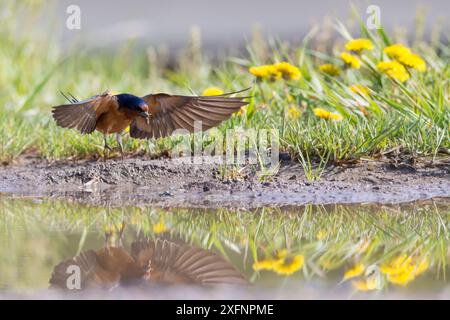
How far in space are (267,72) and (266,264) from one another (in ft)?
8.14

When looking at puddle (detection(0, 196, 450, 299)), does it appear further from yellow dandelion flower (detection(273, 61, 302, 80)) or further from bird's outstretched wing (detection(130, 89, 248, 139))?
yellow dandelion flower (detection(273, 61, 302, 80))

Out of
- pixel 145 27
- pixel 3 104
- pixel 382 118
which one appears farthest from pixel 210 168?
pixel 145 27

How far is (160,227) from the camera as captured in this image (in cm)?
416

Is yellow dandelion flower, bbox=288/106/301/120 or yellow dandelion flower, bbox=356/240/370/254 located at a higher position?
yellow dandelion flower, bbox=288/106/301/120

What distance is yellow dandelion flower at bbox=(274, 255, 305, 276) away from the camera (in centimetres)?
331

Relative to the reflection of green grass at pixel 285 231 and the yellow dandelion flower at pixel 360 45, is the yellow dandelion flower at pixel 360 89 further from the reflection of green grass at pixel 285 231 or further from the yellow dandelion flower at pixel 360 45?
the reflection of green grass at pixel 285 231

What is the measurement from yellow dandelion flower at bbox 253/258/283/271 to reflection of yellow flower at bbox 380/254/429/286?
0.39 meters

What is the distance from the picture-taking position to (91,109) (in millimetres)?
5148

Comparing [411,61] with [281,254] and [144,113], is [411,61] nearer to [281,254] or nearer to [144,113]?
[144,113]

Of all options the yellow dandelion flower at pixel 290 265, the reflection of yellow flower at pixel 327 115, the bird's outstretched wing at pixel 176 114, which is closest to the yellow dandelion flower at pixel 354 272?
the yellow dandelion flower at pixel 290 265

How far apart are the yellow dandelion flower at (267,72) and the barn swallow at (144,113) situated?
53 centimetres

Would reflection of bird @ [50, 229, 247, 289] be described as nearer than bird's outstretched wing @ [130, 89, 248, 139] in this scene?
Yes

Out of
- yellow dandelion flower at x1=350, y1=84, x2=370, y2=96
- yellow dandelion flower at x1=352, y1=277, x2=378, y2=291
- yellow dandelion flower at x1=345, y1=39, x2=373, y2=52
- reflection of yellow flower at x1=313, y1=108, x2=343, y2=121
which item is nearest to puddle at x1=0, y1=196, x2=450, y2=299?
yellow dandelion flower at x1=352, y1=277, x2=378, y2=291
